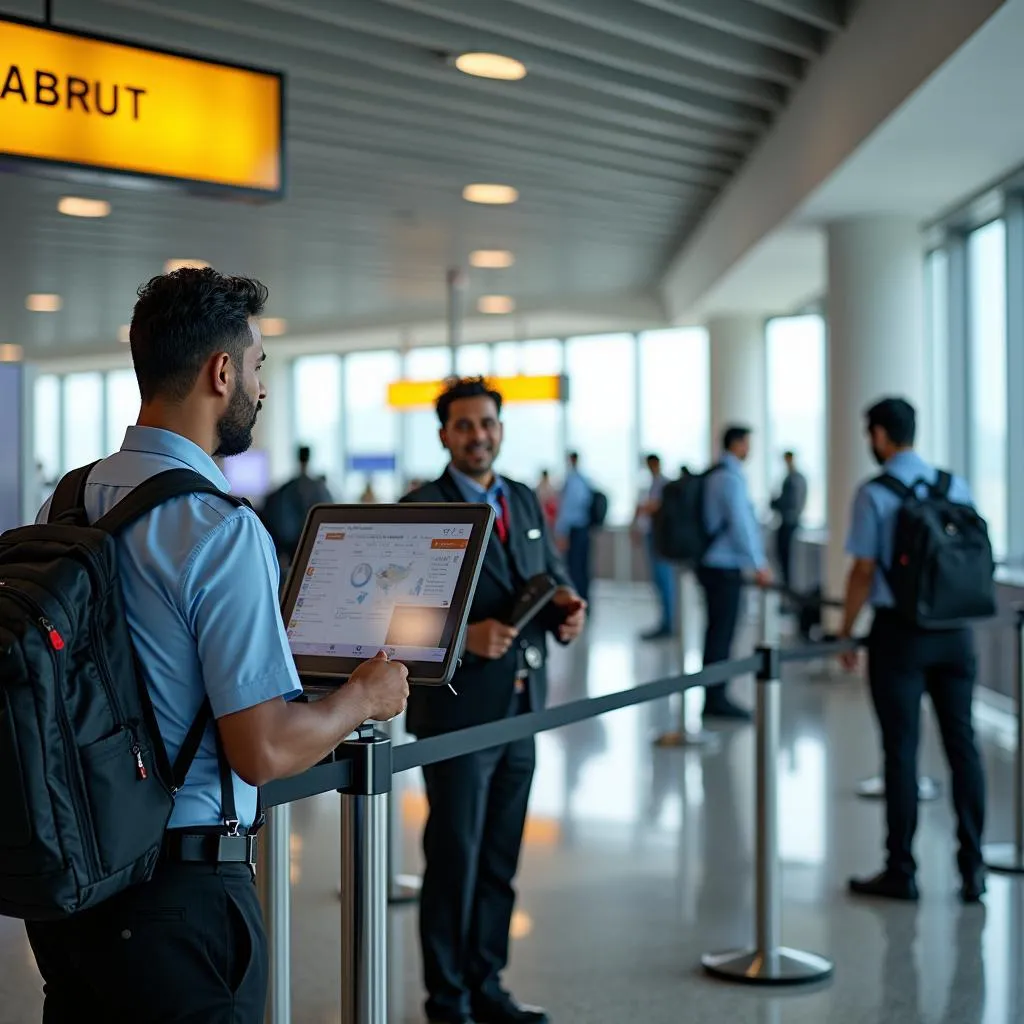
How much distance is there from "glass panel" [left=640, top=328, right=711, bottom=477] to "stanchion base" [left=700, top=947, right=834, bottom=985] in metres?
14.9

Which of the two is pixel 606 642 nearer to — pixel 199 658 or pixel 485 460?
pixel 485 460

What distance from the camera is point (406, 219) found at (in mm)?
11078

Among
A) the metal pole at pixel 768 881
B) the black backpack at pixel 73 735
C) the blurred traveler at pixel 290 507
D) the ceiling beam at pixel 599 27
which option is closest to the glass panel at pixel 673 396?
the blurred traveler at pixel 290 507

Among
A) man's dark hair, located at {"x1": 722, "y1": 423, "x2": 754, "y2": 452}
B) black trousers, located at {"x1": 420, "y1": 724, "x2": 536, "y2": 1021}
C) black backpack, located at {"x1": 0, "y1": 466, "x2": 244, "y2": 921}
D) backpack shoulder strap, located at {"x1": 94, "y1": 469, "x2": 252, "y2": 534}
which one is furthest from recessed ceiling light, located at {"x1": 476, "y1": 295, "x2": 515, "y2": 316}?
black backpack, located at {"x1": 0, "y1": 466, "x2": 244, "y2": 921}

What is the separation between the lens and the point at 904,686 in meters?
4.80

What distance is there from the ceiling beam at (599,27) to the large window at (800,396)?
30.5ft

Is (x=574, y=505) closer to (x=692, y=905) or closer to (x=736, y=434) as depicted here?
(x=736, y=434)

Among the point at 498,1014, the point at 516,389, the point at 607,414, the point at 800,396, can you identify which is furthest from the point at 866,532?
the point at 607,414

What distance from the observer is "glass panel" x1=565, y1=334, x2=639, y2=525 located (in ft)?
64.7

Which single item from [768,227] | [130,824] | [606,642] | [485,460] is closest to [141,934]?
[130,824]

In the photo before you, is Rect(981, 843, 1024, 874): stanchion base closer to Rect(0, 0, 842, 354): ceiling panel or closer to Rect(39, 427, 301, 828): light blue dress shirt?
Rect(0, 0, 842, 354): ceiling panel

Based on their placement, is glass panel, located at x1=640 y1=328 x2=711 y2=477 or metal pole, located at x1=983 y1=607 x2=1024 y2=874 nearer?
metal pole, located at x1=983 y1=607 x2=1024 y2=874

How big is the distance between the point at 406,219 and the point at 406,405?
4.98 m

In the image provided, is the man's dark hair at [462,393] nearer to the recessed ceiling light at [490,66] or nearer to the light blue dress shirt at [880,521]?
the light blue dress shirt at [880,521]
